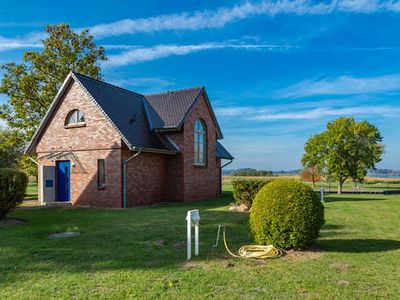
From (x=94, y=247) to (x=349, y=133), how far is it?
29935mm

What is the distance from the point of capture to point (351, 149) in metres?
32.0

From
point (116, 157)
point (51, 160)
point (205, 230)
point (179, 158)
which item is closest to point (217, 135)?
point (179, 158)

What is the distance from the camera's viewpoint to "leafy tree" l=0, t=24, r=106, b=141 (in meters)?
23.4

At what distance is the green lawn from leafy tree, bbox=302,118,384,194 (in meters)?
23.4

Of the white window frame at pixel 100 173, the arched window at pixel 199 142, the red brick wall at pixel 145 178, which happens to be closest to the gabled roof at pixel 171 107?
the arched window at pixel 199 142

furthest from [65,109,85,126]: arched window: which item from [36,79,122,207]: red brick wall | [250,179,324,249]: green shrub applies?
[250,179,324,249]: green shrub

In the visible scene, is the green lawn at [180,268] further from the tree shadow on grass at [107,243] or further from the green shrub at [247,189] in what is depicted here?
the green shrub at [247,189]

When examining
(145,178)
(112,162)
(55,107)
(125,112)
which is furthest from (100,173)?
(55,107)

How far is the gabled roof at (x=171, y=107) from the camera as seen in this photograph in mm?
19078

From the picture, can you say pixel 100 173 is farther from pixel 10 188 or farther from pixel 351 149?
pixel 351 149

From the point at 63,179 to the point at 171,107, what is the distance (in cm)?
730

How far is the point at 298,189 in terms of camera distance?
7164mm

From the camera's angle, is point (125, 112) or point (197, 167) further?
point (197, 167)

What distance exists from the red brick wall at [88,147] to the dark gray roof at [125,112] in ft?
1.43
